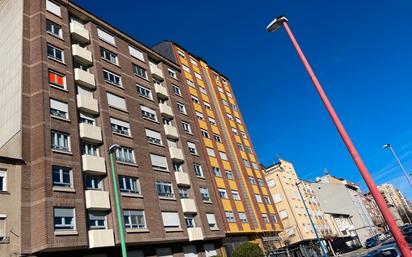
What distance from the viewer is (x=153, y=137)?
3008 centimetres

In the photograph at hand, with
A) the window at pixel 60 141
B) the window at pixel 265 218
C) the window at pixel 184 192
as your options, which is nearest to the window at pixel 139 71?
the window at pixel 184 192

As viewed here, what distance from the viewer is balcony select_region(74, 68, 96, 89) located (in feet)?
83.9

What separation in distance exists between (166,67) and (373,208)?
90783 millimetres

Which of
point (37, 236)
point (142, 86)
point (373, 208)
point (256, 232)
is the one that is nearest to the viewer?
point (37, 236)

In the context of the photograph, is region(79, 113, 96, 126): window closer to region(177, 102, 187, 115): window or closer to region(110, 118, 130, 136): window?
region(110, 118, 130, 136): window

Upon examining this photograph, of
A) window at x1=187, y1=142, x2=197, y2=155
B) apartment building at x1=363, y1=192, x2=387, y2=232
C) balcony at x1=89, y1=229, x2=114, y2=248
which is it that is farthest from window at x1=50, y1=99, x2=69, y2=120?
apartment building at x1=363, y1=192, x2=387, y2=232

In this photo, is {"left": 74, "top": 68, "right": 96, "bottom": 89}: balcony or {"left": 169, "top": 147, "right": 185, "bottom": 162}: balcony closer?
{"left": 74, "top": 68, "right": 96, "bottom": 89}: balcony

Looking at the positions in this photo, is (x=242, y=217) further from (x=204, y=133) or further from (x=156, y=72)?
(x=156, y=72)

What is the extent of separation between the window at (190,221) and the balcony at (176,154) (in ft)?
16.9

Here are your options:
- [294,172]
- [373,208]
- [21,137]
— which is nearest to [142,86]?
[21,137]

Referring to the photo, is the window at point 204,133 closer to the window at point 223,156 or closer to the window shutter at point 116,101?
the window at point 223,156

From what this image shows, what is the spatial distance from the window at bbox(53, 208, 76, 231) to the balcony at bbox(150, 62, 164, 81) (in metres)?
19.6

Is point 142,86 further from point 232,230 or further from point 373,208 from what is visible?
point 373,208

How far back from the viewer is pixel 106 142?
952 inches
